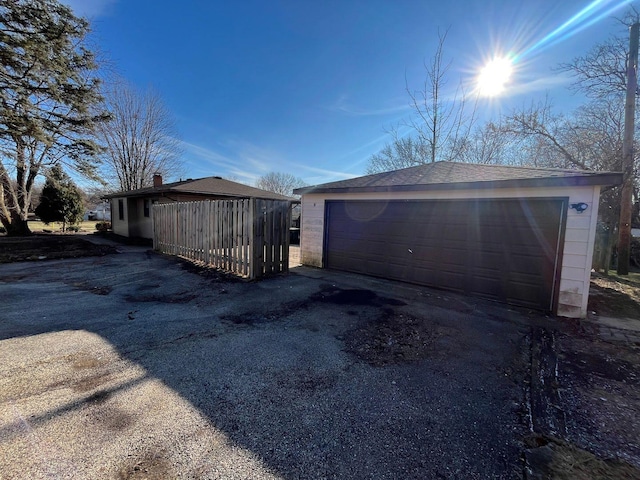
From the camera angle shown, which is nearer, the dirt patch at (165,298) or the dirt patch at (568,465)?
the dirt patch at (568,465)

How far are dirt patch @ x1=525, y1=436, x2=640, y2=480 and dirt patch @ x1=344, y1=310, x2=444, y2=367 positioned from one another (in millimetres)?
1384

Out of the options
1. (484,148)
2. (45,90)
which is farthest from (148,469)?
(484,148)

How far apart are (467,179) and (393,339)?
4022 mm

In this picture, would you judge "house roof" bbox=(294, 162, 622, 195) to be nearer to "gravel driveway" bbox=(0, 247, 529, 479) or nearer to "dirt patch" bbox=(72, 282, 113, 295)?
"gravel driveway" bbox=(0, 247, 529, 479)

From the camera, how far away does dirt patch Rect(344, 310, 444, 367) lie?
335 cm

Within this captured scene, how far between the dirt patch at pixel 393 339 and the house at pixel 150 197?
379 inches

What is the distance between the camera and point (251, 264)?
6758 mm

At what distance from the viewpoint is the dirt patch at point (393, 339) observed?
11.0 feet

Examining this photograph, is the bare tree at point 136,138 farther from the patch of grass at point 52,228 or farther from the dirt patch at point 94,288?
the dirt patch at point 94,288

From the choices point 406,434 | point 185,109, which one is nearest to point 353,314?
point 406,434

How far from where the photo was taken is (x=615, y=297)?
20.5ft

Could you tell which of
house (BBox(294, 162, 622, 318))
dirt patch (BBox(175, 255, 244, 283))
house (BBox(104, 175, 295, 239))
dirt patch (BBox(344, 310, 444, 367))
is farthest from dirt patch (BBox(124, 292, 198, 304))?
house (BBox(104, 175, 295, 239))

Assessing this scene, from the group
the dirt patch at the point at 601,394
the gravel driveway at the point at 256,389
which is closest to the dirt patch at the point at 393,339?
the gravel driveway at the point at 256,389

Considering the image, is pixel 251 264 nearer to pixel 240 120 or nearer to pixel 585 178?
pixel 585 178
